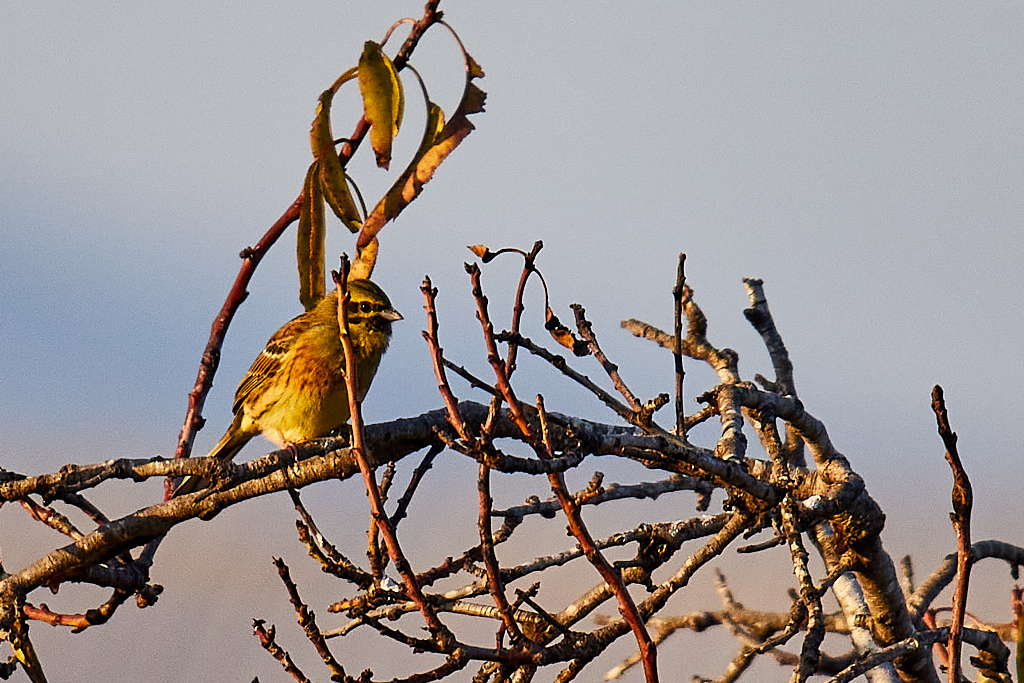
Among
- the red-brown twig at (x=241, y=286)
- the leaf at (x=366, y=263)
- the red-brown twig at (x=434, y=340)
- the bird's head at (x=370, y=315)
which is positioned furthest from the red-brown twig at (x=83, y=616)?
the bird's head at (x=370, y=315)

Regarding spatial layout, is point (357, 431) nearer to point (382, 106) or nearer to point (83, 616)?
point (382, 106)

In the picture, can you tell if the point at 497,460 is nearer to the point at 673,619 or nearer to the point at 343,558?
the point at 343,558

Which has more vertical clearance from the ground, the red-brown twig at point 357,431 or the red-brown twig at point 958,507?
the red-brown twig at point 357,431

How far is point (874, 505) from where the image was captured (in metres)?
4.56

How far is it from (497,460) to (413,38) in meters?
1.71

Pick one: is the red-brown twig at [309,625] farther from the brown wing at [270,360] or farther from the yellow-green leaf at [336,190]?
the brown wing at [270,360]

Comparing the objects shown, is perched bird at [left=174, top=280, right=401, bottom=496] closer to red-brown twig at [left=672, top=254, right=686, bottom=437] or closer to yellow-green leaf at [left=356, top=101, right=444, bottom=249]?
red-brown twig at [left=672, top=254, right=686, bottom=437]

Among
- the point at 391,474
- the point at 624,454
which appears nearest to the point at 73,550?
the point at 391,474

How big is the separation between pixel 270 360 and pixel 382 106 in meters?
4.10

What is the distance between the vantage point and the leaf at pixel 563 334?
3.47 m

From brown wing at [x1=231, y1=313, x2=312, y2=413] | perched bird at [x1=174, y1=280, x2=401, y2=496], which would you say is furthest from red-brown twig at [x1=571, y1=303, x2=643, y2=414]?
brown wing at [x1=231, y1=313, x2=312, y2=413]

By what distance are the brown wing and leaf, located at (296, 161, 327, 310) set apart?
3.61 meters

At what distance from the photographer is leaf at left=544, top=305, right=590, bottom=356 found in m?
3.47

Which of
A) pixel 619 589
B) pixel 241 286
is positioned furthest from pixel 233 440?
pixel 619 589
